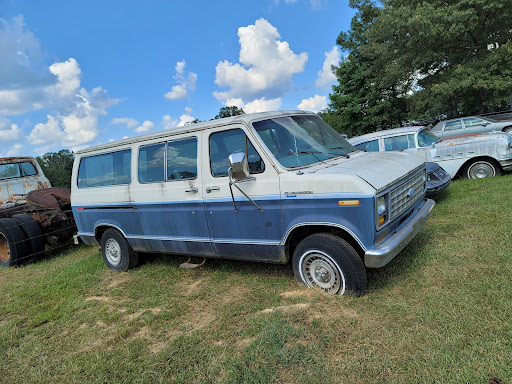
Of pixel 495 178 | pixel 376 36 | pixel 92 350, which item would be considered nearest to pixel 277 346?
pixel 92 350

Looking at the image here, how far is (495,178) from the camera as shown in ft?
25.5

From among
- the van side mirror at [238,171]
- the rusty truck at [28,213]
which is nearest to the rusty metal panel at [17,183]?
the rusty truck at [28,213]

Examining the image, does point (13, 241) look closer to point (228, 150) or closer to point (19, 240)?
point (19, 240)

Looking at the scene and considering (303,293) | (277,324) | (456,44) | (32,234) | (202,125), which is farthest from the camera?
(456,44)

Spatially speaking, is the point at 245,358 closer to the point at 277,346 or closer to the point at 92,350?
the point at 277,346

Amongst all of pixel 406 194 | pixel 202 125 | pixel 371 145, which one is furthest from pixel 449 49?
pixel 202 125

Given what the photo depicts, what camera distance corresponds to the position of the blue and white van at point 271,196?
3518mm

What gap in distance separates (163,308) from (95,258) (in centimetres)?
339

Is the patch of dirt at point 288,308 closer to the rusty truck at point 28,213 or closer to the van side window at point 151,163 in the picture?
the van side window at point 151,163

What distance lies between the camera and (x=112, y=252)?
6043 mm

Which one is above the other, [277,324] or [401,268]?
[401,268]

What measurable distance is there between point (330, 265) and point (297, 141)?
1537 millimetres

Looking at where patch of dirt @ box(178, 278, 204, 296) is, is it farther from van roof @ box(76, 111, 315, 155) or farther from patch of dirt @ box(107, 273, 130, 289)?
van roof @ box(76, 111, 315, 155)

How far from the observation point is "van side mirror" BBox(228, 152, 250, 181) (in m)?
3.59
